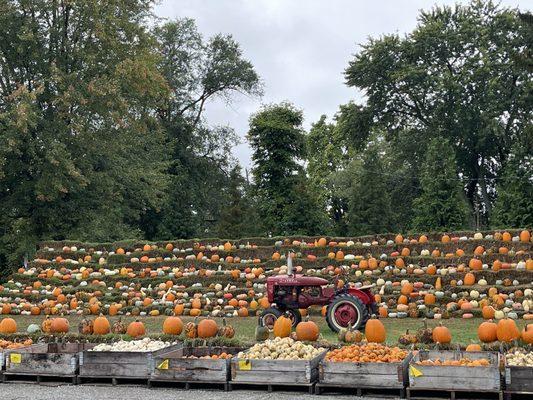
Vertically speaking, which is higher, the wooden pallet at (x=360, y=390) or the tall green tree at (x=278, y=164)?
the tall green tree at (x=278, y=164)

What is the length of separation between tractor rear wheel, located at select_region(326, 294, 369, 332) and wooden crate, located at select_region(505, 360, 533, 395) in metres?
5.52

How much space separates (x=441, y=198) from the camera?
37.3 metres

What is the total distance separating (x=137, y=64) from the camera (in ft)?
111

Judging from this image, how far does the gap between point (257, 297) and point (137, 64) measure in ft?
55.4

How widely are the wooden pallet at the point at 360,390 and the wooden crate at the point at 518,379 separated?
1312mm

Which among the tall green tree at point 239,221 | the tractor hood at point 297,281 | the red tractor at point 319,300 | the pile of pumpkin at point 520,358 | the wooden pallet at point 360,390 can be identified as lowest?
the wooden pallet at point 360,390

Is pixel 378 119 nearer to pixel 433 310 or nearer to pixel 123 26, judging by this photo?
pixel 123 26

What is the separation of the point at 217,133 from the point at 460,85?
638 inches

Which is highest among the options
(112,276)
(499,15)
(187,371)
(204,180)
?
(499,15)

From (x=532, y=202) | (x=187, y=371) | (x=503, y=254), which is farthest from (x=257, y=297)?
(x=532, y=202)

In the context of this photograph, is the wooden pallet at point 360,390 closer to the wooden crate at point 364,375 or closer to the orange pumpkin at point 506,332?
the wooden crate at point 364,375

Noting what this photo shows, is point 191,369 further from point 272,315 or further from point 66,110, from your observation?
point 66,110

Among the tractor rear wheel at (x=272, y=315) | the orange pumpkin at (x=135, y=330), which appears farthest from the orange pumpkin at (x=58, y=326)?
the tractor rear wheel at (x=272, y=315)

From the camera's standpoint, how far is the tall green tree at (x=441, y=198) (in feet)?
121
